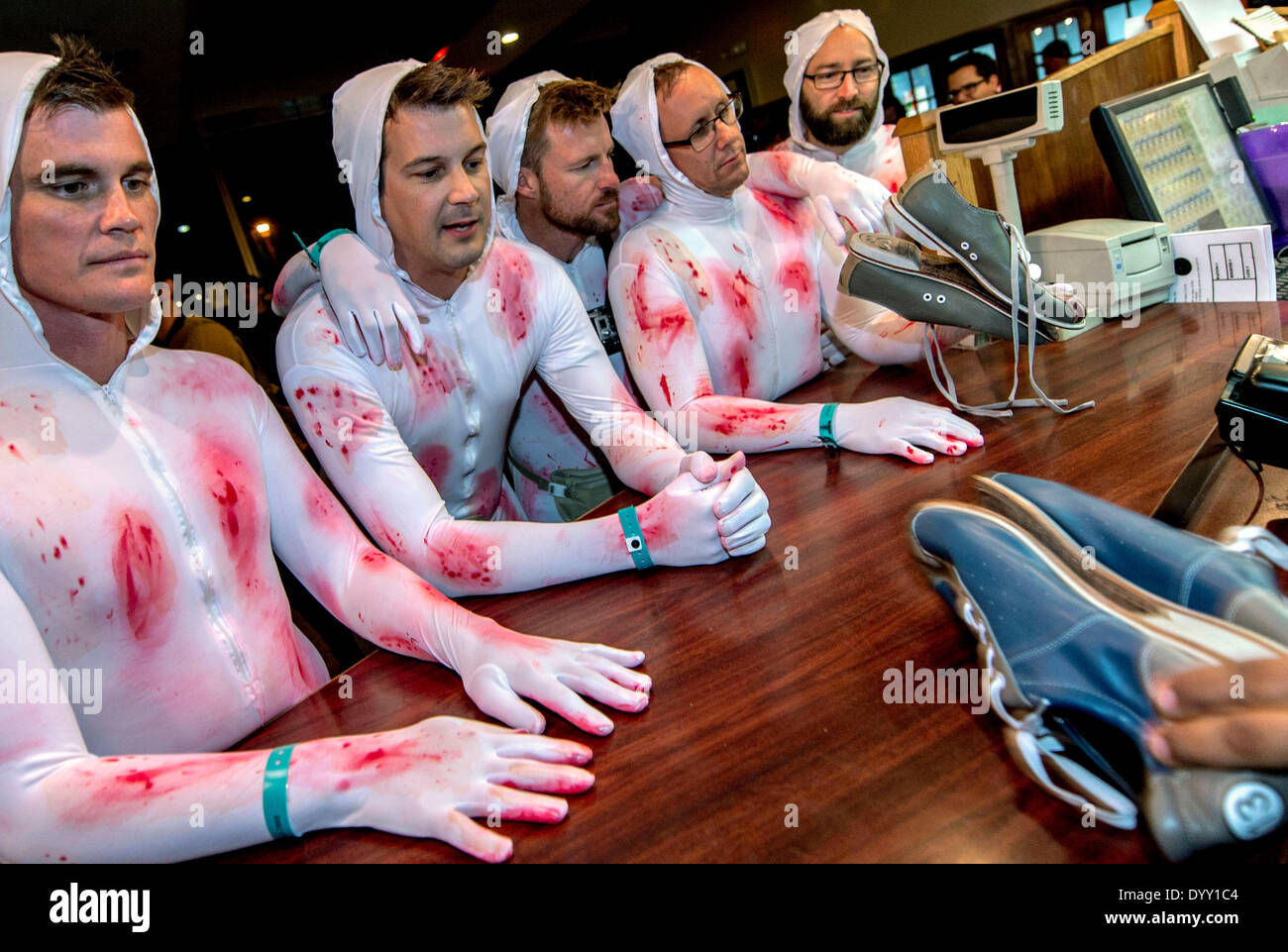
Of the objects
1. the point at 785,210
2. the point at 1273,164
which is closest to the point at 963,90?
the point at 1273,164

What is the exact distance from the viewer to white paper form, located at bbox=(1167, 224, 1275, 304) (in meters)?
2.15

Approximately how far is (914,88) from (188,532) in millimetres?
4352

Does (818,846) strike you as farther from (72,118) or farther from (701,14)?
(701,14)

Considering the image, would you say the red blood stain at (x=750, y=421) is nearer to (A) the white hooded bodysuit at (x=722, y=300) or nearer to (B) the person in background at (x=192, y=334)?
(A) the white hooded bodysuit at (x=722, y=300)

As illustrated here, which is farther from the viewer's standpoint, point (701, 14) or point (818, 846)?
point (701, 14)

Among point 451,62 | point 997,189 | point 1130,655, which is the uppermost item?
point 451,62

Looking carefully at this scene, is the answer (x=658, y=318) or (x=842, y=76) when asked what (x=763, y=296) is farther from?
(x=842, y=76)

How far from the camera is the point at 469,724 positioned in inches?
41.1

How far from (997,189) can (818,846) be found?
1.97 m

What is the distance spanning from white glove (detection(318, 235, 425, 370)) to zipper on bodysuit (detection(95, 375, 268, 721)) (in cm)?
42

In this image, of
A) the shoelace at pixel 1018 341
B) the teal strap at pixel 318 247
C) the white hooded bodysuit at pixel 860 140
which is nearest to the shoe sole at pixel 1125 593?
the shoelace at pixel 1018 341

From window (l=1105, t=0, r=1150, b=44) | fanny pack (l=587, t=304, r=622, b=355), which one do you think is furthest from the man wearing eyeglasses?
fanny pack (l=587, t=304, r=622, b=355)

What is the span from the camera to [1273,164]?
2.68m

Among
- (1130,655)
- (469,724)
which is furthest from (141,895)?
(1130,655)
